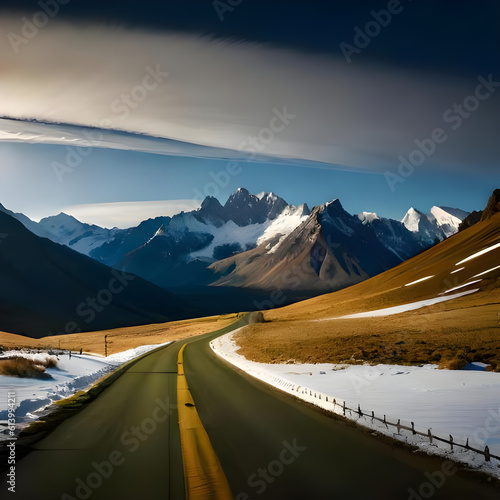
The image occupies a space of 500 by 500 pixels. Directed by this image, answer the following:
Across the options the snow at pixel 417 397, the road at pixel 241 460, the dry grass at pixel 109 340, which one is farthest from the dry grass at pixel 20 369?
the dry grass at pixel 109 340

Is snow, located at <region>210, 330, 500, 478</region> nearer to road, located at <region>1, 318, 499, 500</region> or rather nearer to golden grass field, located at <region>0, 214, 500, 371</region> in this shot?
road, located at <region>1, 318, 499, 500</region>

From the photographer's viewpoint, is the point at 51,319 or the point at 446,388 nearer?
the point at 446,388

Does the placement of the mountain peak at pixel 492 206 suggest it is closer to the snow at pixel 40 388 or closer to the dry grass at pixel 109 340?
the dry grass at pixel 109 340

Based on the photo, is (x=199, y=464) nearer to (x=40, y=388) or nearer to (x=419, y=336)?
(x=40, y=388)

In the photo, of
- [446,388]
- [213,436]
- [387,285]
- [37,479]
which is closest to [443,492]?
[213,436]

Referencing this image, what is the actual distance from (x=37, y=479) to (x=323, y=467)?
485 centimetres

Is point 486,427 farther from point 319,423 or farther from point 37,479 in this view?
point 37,479

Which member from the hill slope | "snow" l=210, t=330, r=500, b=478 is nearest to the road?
"snow" l=210, t=330, r=500, b=478

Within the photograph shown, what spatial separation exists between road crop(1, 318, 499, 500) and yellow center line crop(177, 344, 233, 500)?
0.15m

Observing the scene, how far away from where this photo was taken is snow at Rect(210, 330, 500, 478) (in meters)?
8.94

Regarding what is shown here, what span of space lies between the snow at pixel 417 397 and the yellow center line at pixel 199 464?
4193 millimetres

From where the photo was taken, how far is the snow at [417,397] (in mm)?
8938

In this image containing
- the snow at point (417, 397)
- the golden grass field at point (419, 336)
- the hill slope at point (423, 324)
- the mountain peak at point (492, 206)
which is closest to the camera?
the snow at point (417, 397)

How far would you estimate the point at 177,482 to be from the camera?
21.9ft
